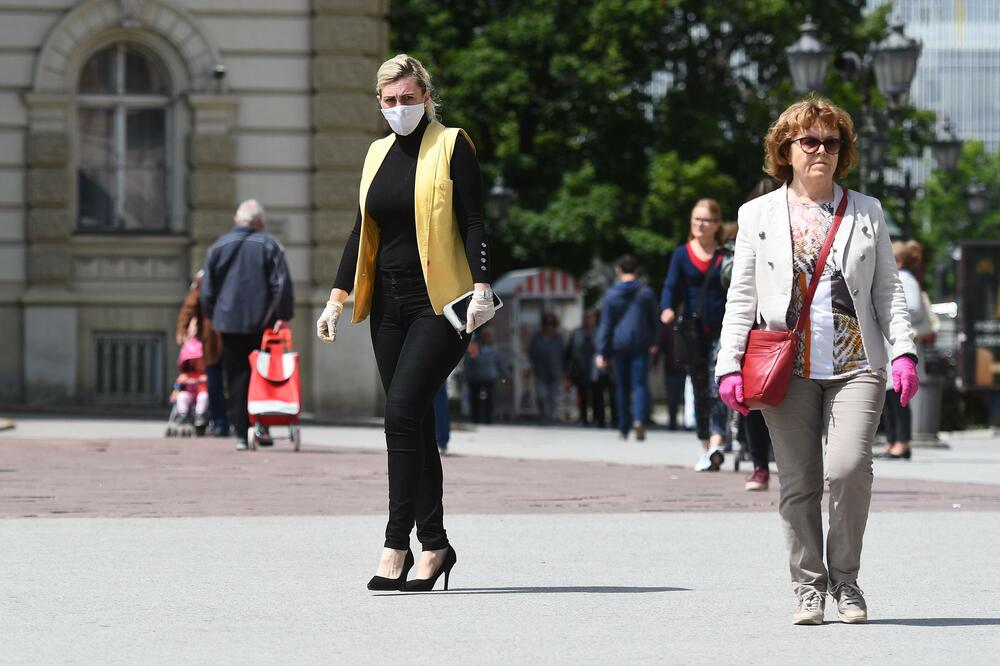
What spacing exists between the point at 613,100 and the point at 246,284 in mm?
23707

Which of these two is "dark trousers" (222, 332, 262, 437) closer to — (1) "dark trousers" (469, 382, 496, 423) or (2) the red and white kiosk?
(1) "dark trousers" (469, 382, 496, 423)

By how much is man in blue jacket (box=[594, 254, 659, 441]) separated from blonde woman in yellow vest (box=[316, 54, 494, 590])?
1054 cm

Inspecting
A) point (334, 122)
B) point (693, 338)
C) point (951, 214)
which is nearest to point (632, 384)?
point (693, 338)

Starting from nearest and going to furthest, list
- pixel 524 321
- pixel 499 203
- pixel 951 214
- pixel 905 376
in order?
pixel 905 376 < pixel 524 321 < pixel 499 203 < pixel 951 214

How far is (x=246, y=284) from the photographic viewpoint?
632 inches

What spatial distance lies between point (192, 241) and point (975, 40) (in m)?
Answer: 105

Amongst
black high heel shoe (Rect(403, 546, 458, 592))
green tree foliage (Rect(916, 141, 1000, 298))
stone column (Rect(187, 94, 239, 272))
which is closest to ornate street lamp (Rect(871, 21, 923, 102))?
stone column (Rect(187, 94, 239, 272))

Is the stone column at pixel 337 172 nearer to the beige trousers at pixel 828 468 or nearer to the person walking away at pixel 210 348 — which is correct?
the person walking away at pixel 210 348

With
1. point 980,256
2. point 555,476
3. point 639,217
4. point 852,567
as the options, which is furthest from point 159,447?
point 639,217

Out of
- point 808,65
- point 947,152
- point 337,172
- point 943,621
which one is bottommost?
point 943,621

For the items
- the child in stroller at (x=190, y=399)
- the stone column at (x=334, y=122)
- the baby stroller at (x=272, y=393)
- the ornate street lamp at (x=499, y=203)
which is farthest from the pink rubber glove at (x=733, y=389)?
the ornate street lamp at (x=499, y=203)

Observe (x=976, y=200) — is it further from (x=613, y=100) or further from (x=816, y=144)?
(x=816, y=144)

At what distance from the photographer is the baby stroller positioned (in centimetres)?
1541

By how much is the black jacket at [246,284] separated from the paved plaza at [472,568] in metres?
1.55
